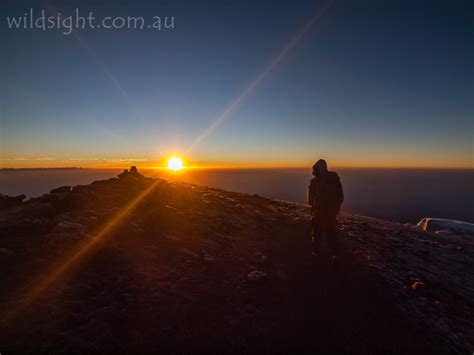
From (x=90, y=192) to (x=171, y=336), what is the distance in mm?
11282

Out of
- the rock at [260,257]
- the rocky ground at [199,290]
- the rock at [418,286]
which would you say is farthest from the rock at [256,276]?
the rock at [418,286]

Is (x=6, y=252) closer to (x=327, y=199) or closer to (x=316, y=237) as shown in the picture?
(x=316, y=237)

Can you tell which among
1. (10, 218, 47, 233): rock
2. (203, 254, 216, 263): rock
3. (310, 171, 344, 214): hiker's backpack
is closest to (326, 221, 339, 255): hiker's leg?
(310, 171, 344, 214): hiker's backpack

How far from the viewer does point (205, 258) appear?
10625 millimetres

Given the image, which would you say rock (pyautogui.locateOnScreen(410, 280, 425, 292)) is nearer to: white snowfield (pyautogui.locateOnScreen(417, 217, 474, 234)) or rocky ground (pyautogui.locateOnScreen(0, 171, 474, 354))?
rocky ground (pyautogui.locateOnScreen(0, 171, 474, 354))

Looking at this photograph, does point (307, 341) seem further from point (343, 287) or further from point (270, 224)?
point (270, 224)

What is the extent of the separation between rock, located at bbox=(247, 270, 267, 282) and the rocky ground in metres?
0.05

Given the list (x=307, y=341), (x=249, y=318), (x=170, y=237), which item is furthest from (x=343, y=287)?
(x=170, y=237)

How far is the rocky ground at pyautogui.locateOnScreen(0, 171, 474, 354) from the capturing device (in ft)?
20.8

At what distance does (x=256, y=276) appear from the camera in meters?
9.57

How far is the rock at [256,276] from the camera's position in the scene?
9.41 metres

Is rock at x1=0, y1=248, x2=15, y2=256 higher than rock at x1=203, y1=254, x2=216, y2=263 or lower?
higher

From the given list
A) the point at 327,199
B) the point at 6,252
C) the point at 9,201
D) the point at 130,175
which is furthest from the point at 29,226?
the point at 327,199

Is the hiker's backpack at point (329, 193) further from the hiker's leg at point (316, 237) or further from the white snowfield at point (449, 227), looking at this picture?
the white snowfield at point (449, 227)
